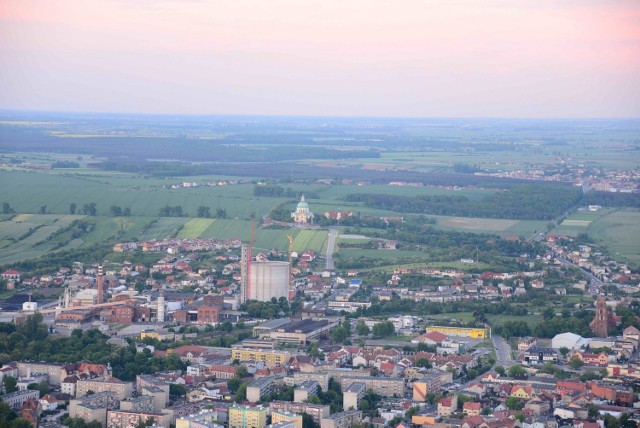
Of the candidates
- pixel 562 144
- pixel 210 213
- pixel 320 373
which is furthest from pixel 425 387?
pixel 562 144

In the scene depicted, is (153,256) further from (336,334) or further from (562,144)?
(562,144)

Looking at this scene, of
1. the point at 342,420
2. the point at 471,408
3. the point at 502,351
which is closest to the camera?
the point at 342,420

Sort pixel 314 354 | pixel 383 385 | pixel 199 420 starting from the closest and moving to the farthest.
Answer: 1. pixel 199 420
2. pixel 383 385
3. pixel 314 354

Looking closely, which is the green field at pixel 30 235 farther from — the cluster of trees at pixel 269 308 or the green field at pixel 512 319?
the green field at pixel 512 319

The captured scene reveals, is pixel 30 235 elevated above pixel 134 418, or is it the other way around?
pixel 134 418

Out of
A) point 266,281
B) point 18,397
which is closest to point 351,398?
point 18,397

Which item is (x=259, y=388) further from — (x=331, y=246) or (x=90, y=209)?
(x=90, y=209)
